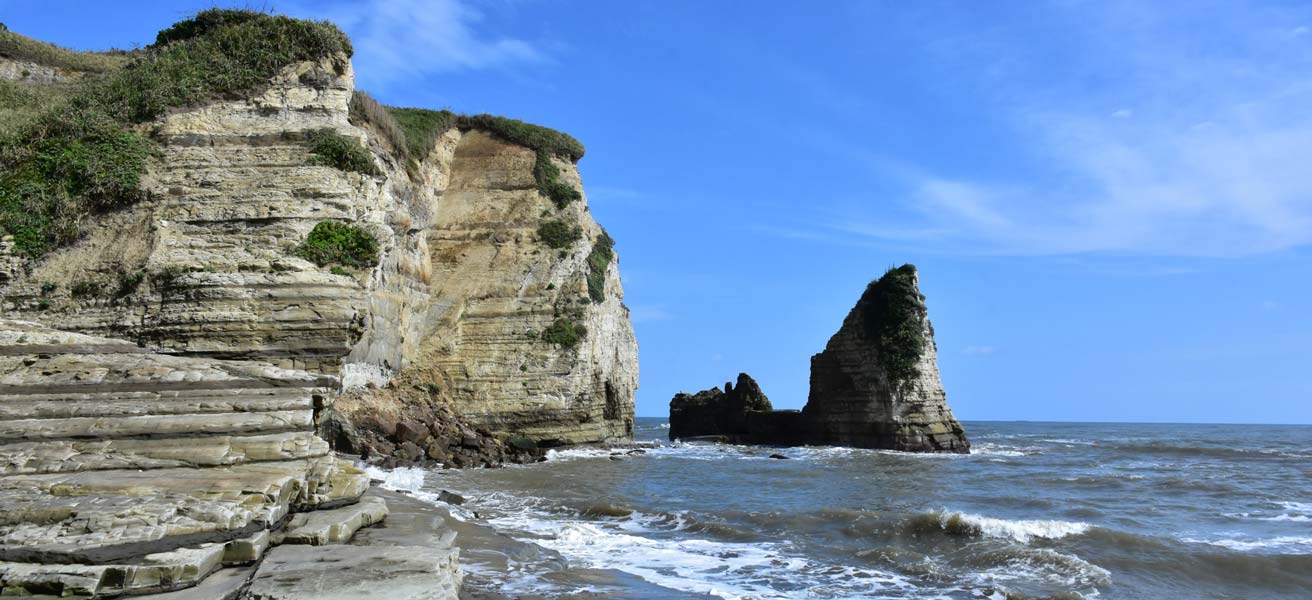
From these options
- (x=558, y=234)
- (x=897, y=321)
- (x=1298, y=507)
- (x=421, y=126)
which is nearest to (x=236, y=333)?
(x=558, y=234)

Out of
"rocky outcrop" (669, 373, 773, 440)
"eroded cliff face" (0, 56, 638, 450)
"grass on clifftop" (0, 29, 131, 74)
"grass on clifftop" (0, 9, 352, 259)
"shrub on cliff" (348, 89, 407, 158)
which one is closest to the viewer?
"eroded cliff face" (0, 56, 638, 450)

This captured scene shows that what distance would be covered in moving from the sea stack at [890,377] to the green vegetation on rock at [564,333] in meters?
14.1

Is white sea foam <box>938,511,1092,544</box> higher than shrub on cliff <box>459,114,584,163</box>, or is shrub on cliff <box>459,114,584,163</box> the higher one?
shrub on cliff <box>459,114,584,163</box>

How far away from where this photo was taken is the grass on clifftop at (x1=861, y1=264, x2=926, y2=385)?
109ft

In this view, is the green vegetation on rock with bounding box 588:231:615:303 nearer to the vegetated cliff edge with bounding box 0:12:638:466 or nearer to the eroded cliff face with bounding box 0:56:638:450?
the vegetated cliff edge with bounding box 0:12:638:466

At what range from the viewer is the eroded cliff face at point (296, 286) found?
10570mm

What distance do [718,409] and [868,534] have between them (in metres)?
34.9

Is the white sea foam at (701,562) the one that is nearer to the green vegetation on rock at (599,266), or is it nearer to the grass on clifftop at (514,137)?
the green vegetation on rock at (599,266)

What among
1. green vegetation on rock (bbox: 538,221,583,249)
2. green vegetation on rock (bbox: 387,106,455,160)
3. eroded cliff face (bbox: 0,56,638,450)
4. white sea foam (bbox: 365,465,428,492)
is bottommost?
white sea foam (bbox: 365,465,428,492)

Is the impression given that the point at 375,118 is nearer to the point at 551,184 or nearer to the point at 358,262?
the point at 551,184

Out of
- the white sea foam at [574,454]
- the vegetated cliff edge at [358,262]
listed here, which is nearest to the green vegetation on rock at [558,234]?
the vegetated cliff edge at [358,262]

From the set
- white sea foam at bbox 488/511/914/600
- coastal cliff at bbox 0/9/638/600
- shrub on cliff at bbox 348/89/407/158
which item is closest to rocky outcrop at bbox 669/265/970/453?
coastal cliff at bbox 0/9/638/600

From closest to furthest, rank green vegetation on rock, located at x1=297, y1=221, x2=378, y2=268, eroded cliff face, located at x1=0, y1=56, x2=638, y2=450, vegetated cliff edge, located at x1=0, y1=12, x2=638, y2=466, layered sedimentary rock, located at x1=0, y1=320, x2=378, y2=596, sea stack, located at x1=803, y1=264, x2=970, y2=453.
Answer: layered sedimentary rock, located at x1=0, y1=320, x2=378, y2=596
eroded cliff face, located at x1=0, y1=56, x2=638, y2=450
vegetated cliff edge, located at x1=0, y1=12, x2=638, y2=466
green vegetation on rock, located at x1=297, y1=221, x2=378, y2=268
sea stack, located at x1=803, y1=264, x2=970, y2=453

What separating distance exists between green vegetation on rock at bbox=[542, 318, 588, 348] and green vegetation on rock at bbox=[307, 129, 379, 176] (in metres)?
13.4
